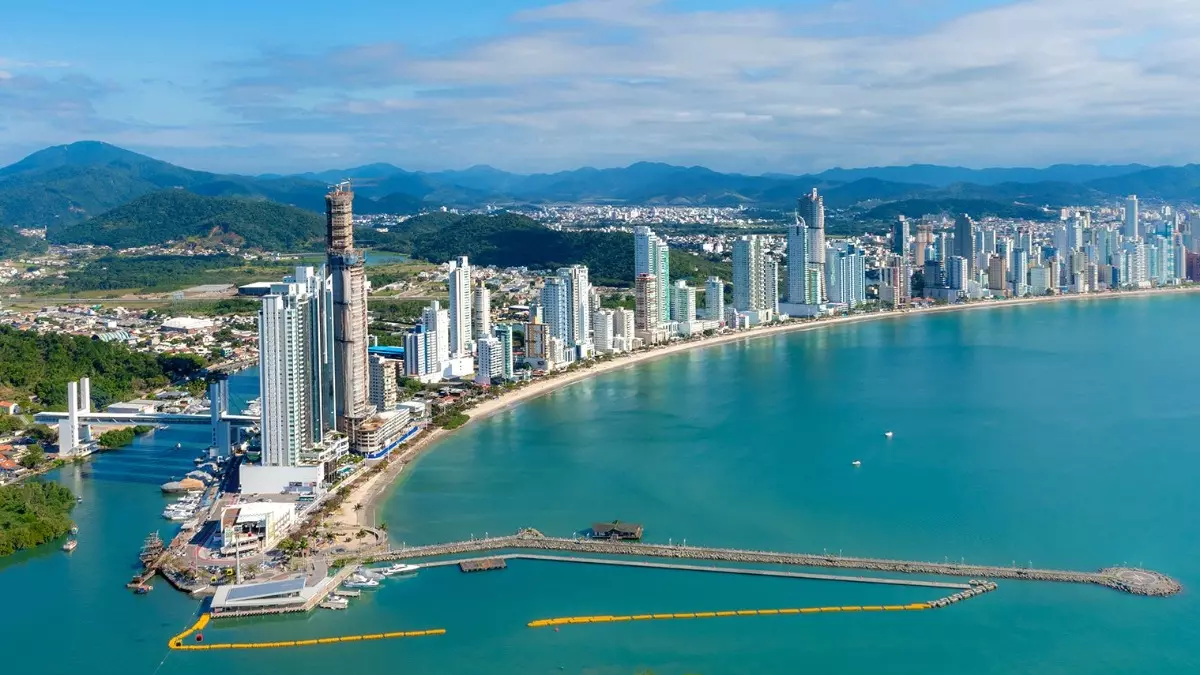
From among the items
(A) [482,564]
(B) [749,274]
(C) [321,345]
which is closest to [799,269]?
(B) [749,274]

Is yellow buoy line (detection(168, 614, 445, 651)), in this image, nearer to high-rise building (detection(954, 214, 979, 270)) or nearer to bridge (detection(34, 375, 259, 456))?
bridge (detection(34, 375, 259, 456))

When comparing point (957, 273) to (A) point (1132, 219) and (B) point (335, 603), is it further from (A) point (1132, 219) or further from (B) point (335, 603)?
(B) point (335, 603)

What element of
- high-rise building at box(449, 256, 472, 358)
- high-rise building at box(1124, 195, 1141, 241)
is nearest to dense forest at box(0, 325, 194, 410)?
high-rise building at box(449, 256, 472, 358)

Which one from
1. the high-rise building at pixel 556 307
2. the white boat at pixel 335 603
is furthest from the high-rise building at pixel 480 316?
the white boat at pixel 335 603

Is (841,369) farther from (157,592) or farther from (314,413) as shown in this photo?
(157,592)

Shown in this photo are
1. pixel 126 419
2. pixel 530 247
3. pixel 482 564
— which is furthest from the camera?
pixel 530 247

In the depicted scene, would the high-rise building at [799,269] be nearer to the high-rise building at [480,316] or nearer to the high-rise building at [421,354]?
the high-rise building at [480,316]
